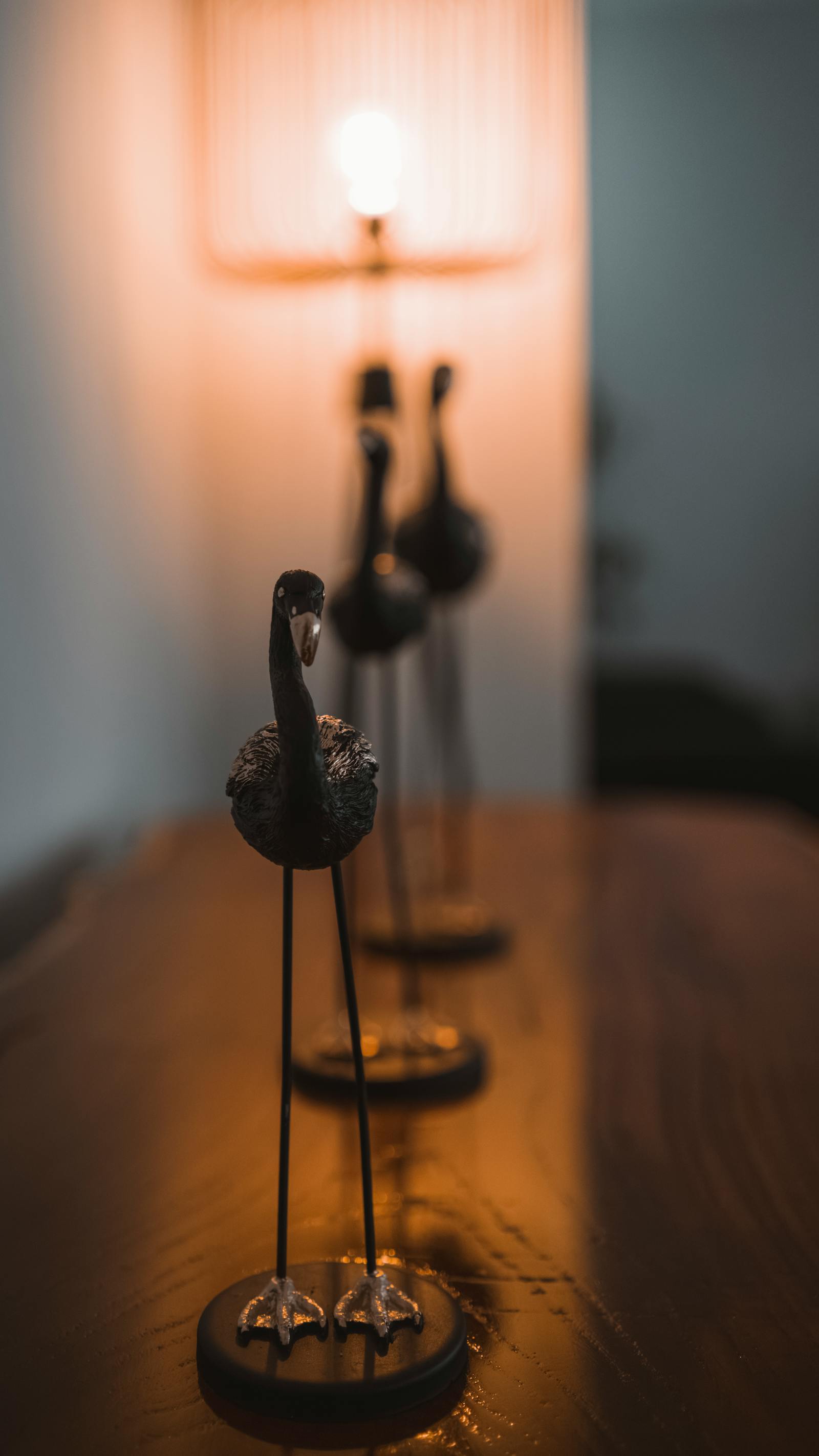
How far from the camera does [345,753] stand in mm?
501

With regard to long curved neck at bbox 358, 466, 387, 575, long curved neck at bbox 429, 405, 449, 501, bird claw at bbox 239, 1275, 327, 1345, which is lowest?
bird claw at bbox 239, 1275, 327, 1345

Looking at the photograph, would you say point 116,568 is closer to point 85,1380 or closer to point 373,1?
point 373,1

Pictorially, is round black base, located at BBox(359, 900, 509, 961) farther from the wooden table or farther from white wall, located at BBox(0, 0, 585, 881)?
white wall, located at BBox(0, 0, 585, 881)

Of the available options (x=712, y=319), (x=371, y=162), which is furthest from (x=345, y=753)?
(x=712, y=319)

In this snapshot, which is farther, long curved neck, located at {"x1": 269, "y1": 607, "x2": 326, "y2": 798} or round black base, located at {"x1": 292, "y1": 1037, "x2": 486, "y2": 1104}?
round black base, located at {"x1": 292, "y1": 1037, "x2": 486, "y2": 1104}

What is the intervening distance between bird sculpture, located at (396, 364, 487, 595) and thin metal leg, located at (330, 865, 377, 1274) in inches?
19.5

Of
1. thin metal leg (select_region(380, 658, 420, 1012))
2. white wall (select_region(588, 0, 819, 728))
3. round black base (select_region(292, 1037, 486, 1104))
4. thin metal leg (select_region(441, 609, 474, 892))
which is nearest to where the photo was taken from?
round black base (select_region(292, 1037, 486, 1104))

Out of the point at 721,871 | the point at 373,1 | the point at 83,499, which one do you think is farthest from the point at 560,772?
the point at 373,1

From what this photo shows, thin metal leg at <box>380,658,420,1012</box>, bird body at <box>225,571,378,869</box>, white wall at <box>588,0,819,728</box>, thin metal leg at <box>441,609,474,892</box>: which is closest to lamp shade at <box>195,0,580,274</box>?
white wall at <box>588,0,819,728</box>

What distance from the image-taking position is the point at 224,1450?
0.42 meters

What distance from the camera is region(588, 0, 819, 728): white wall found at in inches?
82.0

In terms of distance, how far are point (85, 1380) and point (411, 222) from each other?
150 centimetres

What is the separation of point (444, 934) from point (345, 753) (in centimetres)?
56

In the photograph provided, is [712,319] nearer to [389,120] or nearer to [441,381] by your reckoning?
[389,120]
